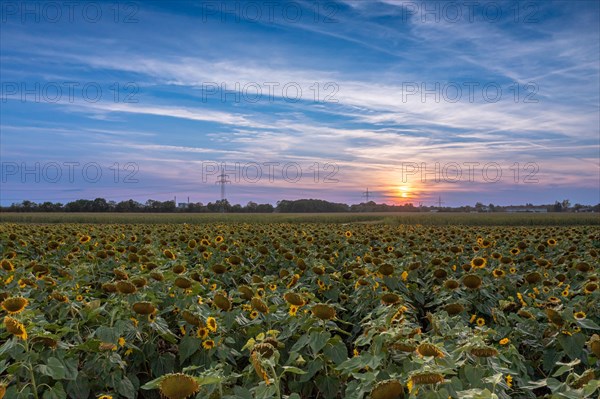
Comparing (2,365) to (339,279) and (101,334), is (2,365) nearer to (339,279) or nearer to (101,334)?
(101,334)

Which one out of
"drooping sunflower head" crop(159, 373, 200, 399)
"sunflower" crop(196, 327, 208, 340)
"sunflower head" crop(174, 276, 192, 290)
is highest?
"sunflower head" crop(174, 276, 192, 290)

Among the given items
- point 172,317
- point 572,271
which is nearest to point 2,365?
point 172,317

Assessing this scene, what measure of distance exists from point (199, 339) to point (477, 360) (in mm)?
2172

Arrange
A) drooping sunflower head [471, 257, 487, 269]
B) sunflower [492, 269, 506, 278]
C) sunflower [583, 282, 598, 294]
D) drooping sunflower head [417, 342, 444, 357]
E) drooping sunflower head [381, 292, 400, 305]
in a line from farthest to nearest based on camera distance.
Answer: drooping sunflower head [471, 257, 487, 269], sunflower [492, 269, 506, 278], sunflower [583, 282, 598, 294], drooping sunflower head [381, 292, 400, 305], drooping sunflower head [417, 342, 444, 357]

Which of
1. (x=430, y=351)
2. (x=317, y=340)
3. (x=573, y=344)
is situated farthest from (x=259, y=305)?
(x=573, y=344)

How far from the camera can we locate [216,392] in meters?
2.81

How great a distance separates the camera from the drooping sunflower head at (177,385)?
251 cm

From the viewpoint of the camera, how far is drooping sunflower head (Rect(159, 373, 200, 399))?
8.23 feet

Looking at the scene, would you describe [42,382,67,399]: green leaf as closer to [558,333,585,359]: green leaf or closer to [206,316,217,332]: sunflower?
[206,316,217,332]: sunflower

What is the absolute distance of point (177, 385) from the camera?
99.1 inches

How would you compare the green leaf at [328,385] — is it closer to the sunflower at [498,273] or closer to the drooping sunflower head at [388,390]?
the drooping sunflower head at [388,390]

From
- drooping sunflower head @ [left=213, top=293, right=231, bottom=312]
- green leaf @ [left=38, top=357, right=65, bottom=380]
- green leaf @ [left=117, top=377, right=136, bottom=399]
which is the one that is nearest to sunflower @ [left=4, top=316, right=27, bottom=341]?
green leaf @ [left=38, top=357, right=65, bottom=380]

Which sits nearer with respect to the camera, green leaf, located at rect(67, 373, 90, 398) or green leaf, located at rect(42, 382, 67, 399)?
green leaf, located at rect(42, 382, 67, 399)

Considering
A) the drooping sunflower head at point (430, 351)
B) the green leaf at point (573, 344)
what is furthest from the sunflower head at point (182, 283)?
the green leaf at point (573, 344)
